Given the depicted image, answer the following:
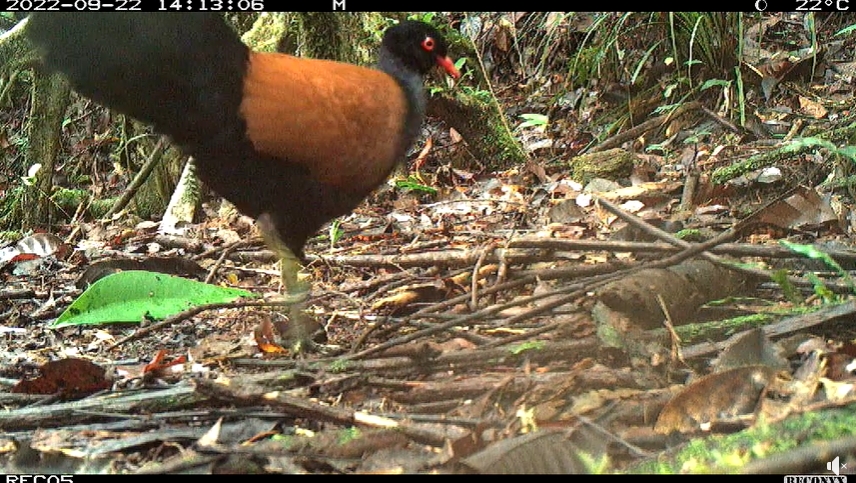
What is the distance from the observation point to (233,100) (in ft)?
8.61

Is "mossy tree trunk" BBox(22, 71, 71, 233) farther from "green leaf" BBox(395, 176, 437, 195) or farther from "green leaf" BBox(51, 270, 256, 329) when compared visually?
"green leaf" BBox(51, 270, 256, 329)

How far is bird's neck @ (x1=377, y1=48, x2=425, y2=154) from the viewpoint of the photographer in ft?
→ 10.3

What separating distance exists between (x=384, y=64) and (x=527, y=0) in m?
2.62

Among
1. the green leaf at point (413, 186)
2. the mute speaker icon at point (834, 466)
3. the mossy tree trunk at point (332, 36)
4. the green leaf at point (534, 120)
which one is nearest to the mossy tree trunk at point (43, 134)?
the mossy tree trunk at point (332, 36)

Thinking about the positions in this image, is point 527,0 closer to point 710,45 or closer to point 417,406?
point 710,45

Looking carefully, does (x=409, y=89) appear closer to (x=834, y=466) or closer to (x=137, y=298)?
(x=137, y=298)

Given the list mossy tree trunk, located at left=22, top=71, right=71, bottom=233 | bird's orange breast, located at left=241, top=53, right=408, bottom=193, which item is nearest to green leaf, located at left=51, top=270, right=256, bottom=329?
bird's orange breast, located at left=241, top=53, right=408, bottom=193

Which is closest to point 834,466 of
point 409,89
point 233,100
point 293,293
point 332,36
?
point 233,100

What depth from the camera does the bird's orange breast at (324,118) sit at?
263 centimetres

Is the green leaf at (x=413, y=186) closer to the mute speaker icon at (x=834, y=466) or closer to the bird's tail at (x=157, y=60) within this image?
the bird's tail at (x=157, y=60)

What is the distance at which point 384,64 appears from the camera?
3.40 metres

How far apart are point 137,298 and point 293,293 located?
24.2 inches

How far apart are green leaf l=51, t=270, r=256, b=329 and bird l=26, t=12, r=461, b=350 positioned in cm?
49

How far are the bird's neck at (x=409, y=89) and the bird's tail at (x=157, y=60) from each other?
0.69m
